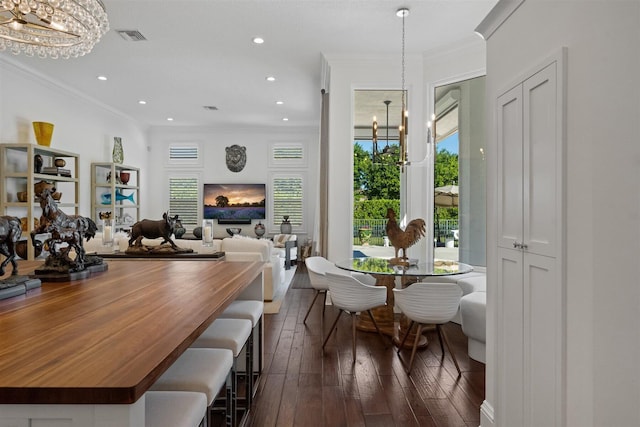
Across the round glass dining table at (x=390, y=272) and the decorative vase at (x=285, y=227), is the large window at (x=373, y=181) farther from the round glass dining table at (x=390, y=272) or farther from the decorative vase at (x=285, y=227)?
the decorative vase at (x=285, y=227)

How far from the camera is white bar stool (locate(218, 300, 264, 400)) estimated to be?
2145 millimetres

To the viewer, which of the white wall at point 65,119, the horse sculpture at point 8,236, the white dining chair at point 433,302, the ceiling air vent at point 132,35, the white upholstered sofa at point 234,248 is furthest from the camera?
the white wall at point 65,119

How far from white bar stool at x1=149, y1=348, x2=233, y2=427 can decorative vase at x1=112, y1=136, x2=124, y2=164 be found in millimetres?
7109

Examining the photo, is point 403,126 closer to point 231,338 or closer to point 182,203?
point 231,338

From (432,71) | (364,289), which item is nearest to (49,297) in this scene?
(364,289)

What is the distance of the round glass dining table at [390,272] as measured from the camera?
10.3 feet

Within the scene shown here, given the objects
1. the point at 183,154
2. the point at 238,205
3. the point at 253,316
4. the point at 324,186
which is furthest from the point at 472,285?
the point at 183,154

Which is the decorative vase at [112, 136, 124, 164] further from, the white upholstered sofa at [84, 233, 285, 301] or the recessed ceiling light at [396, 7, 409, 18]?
the recessed ceiling light at [396, 7, 409, 18]

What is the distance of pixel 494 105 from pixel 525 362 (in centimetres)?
121

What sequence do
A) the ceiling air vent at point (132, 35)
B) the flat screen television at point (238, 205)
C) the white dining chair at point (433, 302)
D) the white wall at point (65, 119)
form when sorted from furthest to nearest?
the flat screen television at point (238, 205) → the white wall at point (65, 119) → the ceiling air vent at point (132, 35) → the white dining chair at point (433, 302)

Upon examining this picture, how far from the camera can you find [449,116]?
4.66 meters

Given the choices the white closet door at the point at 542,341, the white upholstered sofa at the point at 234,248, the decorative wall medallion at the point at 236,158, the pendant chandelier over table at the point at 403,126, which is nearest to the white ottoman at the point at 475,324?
the pendant chandelier over table at the point at 403,126

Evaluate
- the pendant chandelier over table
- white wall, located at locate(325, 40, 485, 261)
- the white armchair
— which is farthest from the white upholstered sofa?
the white armchair

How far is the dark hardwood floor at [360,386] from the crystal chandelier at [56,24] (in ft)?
8.74
